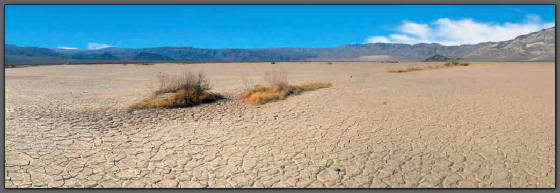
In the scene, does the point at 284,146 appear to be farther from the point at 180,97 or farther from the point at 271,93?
the point at 271,93

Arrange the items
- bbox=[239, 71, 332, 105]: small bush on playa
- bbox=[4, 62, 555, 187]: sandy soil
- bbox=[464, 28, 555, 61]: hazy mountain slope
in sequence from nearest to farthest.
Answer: bbox=[4, 62, 555, 187]: sandy soil
bbox=[239, 71, 332, 105]: small bush on playa
bbox=[464, 28, 555, 61]: hazy mountain slope

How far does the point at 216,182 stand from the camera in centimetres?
365

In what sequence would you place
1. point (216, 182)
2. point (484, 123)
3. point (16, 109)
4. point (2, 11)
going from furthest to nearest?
point (16, 109)
point (484, 123)
point (216, 182)
point (2, 11)

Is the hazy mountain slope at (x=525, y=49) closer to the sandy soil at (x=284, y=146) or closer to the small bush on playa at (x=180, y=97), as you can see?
the sandy soil at (x=284, y=146)

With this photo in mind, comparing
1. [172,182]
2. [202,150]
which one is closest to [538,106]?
[202,150]

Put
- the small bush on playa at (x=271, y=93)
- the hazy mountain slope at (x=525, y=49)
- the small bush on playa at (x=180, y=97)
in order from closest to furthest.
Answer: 1. the small bush on playa at (x=180, y=97)
2. the small bush on playa at (x=271, y=93)
3. the hazy mountain slope at (x=525, y=49)

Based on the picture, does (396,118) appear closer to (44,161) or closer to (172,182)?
(172,182)

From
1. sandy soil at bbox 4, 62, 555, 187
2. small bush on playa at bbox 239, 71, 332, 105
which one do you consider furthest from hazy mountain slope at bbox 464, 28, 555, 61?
sandy soil at bbox 4, 62, 555, 187

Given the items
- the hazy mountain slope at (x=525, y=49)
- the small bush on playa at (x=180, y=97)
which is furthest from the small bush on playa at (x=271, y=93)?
the hazy mountain slope at (x=525, y=49)

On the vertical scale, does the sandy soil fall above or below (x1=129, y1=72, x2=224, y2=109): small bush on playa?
below

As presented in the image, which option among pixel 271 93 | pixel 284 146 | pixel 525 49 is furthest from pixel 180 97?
pixel 525 49

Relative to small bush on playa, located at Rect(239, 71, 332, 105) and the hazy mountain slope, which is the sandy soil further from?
the hazy mountain slope

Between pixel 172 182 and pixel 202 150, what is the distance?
3.57 feet

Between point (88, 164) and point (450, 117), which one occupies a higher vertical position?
point (450, 117)
